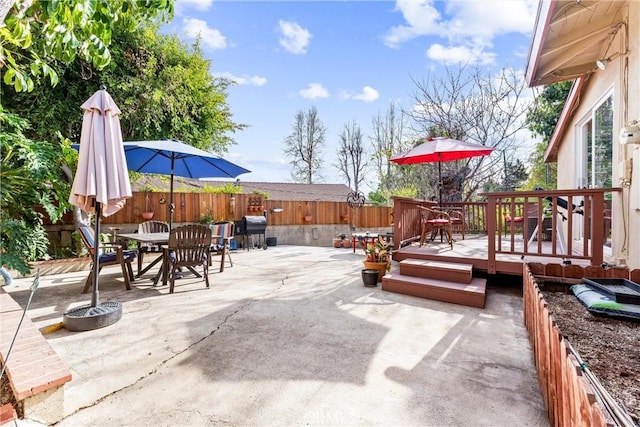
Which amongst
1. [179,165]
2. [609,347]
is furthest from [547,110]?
[179,165]

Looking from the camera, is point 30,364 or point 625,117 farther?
point 625,117

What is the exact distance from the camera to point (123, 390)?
1871 mm

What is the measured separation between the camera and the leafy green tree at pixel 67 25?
82.6 inches

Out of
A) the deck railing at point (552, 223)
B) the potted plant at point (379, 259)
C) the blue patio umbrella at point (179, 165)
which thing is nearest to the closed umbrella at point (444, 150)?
the deck railing at point (552, 223)

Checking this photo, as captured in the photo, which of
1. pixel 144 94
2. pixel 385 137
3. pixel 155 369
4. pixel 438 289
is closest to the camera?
pixel 155 369

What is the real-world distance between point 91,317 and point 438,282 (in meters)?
3.90

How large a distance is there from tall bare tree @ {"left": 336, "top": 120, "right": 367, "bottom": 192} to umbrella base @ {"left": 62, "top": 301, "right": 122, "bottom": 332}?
72.5ft

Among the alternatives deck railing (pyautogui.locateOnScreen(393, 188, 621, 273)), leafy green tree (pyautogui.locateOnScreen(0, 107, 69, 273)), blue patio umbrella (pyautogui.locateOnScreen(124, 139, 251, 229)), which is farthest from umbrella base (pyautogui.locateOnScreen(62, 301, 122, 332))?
deck railing (pyautogui.locateOnScreen(393, 188, 621, 273))

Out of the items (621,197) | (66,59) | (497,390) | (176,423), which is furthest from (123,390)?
(621,197)

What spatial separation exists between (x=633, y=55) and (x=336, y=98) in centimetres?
1720

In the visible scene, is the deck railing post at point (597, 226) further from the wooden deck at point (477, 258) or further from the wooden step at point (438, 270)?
the wooden step at point (438, 270)

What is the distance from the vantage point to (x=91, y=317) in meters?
2.79

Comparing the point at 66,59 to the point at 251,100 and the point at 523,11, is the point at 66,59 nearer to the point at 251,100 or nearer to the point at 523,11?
the point at 523,11

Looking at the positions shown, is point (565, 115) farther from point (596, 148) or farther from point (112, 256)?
point (112, 256)
